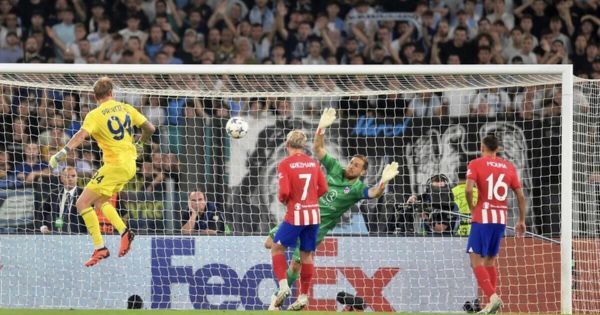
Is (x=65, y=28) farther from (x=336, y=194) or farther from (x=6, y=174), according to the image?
(x=336, y=194)

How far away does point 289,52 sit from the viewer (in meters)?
17.0

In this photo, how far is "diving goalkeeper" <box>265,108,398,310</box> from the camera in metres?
12.9

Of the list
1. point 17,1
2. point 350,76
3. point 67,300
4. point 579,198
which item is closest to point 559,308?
point 579,198

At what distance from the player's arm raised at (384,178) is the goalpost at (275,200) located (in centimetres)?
83

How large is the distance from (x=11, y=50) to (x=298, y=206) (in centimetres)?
671

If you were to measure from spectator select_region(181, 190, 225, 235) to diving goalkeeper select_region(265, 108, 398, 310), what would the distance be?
32.9 inches

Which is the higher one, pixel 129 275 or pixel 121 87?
pixel 121 87

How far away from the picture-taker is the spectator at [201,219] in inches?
537

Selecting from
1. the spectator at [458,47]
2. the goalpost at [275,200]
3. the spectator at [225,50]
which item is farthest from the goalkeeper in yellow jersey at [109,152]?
the spectator at [458,47]

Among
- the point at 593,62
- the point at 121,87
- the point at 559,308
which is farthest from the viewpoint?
the point at 593,62

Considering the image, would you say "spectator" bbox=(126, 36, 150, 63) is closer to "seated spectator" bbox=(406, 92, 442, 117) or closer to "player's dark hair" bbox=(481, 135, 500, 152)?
"seated spectator" bbox=(406, 92, 442, 117)

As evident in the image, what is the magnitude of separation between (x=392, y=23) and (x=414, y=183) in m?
4.14

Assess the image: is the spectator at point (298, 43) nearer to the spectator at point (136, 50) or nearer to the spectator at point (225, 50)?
the spectator at point (225, 50)

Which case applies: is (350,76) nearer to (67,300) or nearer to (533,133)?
(533,133)
